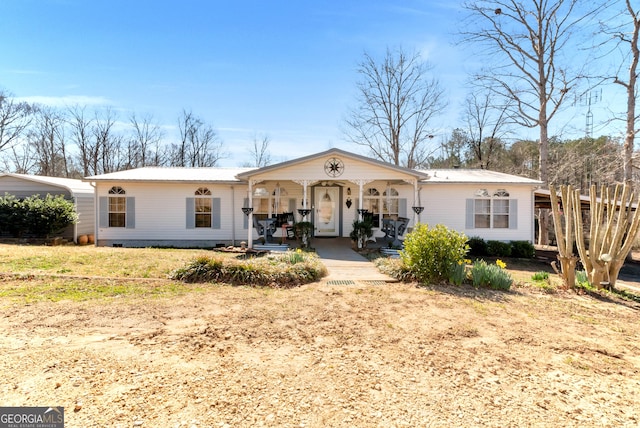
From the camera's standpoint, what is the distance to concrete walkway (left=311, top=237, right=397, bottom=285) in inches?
303

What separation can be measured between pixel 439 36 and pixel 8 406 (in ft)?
71.5

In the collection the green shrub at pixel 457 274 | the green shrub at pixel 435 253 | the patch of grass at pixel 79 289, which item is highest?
the green shrub at pixel 435 253

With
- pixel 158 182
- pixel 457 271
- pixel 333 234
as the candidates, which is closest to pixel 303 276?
pixel 457 271

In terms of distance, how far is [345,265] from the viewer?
923 cm

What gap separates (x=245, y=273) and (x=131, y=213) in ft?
27.7

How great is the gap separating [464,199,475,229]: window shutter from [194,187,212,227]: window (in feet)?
34.9

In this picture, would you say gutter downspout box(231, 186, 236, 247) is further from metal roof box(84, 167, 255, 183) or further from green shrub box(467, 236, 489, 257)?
green shrub box(467, 236, 489, 257)

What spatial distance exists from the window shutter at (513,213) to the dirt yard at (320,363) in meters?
8.08

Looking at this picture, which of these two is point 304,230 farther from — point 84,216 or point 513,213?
point 84,216

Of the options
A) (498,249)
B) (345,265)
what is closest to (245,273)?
(345,265)

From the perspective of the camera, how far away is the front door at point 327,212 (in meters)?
14.7

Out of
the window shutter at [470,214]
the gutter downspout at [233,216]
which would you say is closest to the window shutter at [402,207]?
the window shutter at [470,214]

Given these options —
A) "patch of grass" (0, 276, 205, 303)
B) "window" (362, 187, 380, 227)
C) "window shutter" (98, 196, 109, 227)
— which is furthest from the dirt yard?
"window shutter" (98, 196, 109, 227)

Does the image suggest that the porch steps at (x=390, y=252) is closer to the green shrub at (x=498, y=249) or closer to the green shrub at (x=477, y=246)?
the green shrub at (x=477, y=246)
